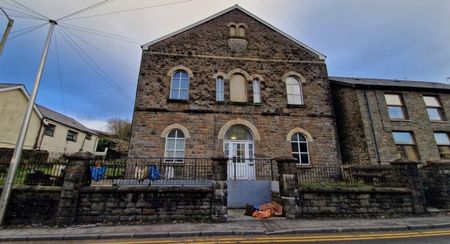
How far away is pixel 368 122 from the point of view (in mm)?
13609

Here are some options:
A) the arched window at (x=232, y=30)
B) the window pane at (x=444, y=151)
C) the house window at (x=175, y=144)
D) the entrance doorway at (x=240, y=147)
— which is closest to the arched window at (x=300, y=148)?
Result: the entrance doorway at (x=240, y=147)

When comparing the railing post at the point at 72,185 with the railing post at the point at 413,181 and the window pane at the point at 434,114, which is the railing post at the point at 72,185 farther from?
the window pane at the point at 434,114

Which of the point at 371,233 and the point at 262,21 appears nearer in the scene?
the point at 371,233

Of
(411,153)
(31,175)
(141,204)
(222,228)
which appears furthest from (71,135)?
(411,153)

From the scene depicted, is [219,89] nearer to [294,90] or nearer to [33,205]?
[294,90]

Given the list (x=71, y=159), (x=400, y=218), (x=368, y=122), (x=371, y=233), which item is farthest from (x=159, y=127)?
(x=368, y=122)

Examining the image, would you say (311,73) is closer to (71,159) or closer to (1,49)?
(71,159)

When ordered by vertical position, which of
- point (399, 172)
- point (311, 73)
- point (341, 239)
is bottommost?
point (341, 239)

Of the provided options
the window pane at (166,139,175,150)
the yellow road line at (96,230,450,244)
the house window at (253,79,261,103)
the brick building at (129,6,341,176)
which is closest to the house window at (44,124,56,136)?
the brick building at (129,6,341,176)

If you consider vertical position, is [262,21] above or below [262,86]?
above

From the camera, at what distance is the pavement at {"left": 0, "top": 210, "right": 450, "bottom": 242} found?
5762 millimetres

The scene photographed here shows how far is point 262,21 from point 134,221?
1550cm

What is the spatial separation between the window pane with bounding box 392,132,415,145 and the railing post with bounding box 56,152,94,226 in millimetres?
17417

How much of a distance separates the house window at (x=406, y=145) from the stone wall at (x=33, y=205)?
59.9 ft
